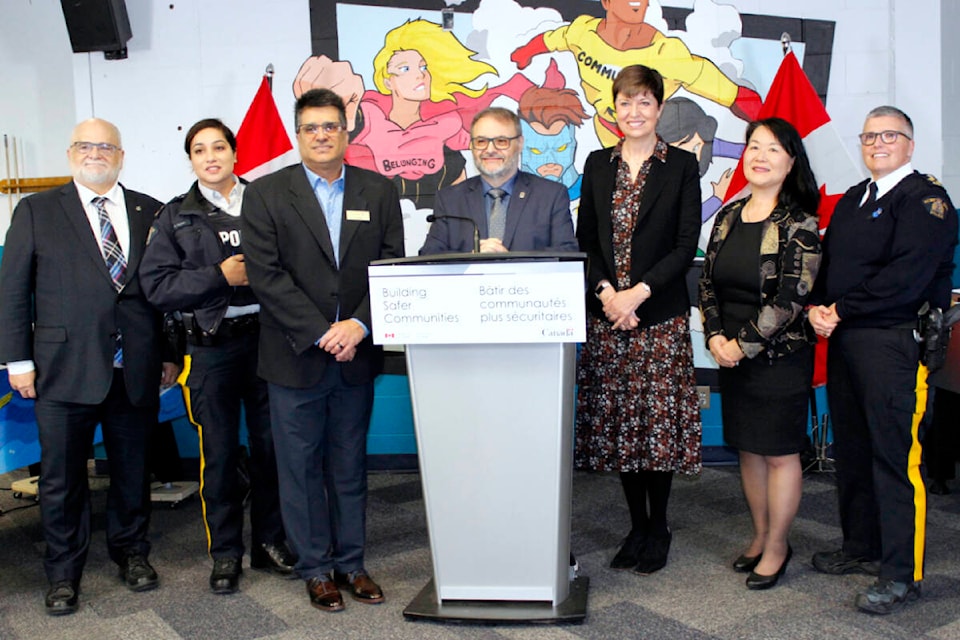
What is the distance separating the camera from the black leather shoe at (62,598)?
8.73ft

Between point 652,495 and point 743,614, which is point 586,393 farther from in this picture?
point 743,614

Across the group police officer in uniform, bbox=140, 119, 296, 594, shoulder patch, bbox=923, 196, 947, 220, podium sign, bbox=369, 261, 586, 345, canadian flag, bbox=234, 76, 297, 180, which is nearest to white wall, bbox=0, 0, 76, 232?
canadian flag, bbox=234, 76, 297, 180

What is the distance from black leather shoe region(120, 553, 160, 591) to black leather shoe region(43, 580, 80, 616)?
0.55ft

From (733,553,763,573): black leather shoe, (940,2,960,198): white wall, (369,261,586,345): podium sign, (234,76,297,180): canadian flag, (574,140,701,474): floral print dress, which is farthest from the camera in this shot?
(940,2,960,198): white wall

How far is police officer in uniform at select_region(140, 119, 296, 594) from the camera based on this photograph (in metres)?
2.71

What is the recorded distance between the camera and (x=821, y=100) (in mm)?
4387

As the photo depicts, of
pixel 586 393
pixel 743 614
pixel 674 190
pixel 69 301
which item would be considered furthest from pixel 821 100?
pixel 69 301

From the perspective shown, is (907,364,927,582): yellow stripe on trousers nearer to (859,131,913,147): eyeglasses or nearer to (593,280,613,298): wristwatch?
(859,131,913,147): eyeglasses

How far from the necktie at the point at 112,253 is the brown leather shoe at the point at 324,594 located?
0.95 meters

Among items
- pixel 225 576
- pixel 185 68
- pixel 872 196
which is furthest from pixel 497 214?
pixel 185 68

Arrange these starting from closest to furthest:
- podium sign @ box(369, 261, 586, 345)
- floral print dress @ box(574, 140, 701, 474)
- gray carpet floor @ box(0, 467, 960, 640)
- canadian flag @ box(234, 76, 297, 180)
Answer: podium sign @ box(369, 261, 586, 345) < gray carpet floor @ box(0, 467, 960, 640) < floral print dress @ box(574, 140, 701, 474) < canadian flag @ box(234, 76, 297, 180)

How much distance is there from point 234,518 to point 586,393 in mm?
1254

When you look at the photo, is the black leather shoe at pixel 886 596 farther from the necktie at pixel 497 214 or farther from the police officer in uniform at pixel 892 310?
the necktie at pixel 497 214

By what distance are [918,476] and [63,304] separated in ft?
8.75
